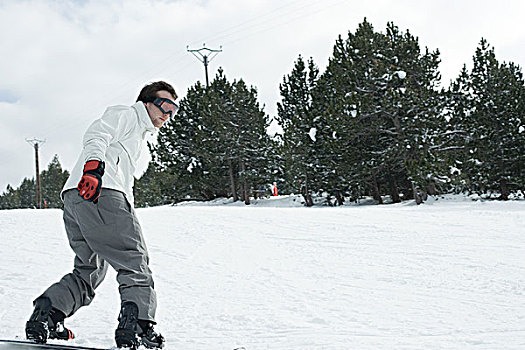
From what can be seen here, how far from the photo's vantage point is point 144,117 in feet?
8.66

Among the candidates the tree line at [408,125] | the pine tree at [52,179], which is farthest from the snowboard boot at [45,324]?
the pine tree at [52,179]

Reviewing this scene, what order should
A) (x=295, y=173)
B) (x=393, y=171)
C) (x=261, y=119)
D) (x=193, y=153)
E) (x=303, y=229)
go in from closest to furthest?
(x=303, y=229), (x=393, y=171), (x=295, y=173), (x=261, y=119), (x=193, y=153)

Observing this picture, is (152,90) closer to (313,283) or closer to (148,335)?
(148,335)

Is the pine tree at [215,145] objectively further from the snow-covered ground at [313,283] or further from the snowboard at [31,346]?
the snowboard at [31,346]

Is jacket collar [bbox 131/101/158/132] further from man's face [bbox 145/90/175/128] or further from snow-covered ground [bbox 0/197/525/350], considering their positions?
snow-covered ground [bbox 0/197/525/350]

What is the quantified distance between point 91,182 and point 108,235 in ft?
0.97

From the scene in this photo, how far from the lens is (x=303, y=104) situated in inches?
1023

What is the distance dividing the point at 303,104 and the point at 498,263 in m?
22.0

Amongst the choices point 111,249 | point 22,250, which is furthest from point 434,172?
point 111,249

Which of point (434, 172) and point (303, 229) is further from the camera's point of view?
point (434, 172)

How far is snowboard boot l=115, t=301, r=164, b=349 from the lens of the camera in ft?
7.06

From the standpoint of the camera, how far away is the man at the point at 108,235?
87.4 inches

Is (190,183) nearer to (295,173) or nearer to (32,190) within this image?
(295,173)

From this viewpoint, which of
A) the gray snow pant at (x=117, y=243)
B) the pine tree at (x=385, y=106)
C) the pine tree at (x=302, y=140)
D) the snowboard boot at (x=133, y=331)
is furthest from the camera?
the pine tree at (x=302, y=140)
